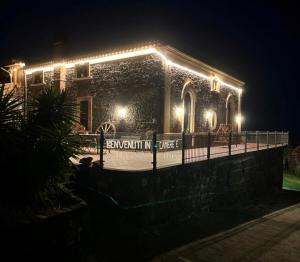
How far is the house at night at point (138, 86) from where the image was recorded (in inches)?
511

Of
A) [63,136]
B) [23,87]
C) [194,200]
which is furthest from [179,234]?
[23,87]

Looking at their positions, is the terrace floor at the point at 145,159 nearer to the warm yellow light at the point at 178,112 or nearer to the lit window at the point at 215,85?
the warm yellow light at the point at 178,112

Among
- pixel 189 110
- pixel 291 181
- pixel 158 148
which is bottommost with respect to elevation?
pixel 291 181

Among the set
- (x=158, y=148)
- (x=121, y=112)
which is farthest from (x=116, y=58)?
(x=158, y=148)

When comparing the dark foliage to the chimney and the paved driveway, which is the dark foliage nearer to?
the paved driveway

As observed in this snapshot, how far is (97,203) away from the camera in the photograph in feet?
24.5

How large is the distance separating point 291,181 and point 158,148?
58.4ft

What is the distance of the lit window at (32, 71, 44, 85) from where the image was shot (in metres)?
17.0

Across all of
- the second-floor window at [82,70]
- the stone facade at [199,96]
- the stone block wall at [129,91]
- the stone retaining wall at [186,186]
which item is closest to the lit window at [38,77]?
the second-floor window at [82,70]

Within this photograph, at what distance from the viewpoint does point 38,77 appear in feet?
56.7

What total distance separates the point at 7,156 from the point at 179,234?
518 centimetres

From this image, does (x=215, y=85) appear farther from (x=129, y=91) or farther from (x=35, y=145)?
(x=35, y=145)

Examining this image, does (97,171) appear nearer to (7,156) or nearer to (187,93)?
(7,156)

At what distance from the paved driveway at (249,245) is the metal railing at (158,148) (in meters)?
2.29
